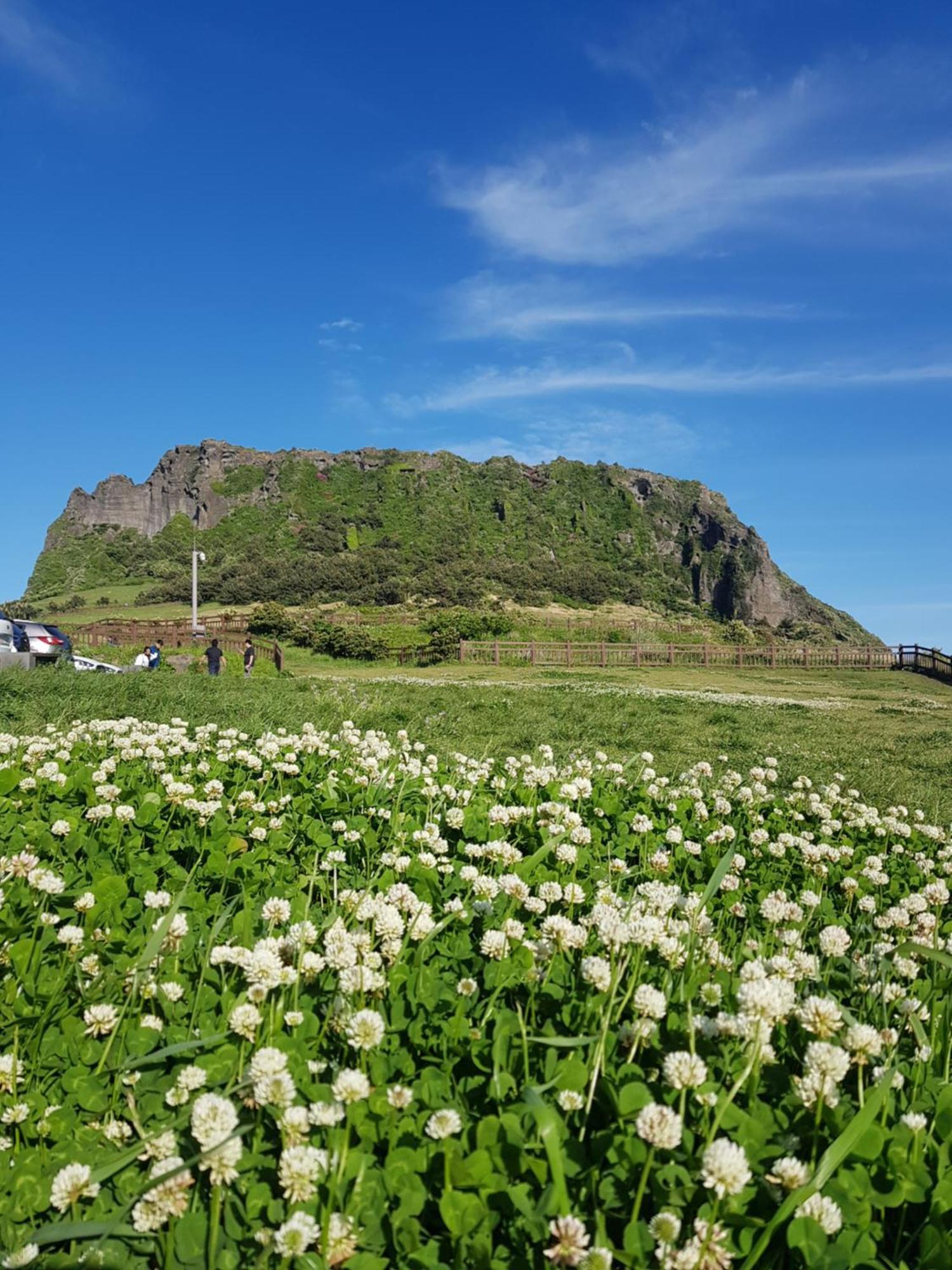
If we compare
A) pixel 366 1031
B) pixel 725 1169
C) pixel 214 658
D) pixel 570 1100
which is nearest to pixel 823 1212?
pixel 725 1169

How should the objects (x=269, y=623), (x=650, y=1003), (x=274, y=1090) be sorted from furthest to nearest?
(x=269, y=623)
(x=650, y=1003)
(x=274, y=1090)

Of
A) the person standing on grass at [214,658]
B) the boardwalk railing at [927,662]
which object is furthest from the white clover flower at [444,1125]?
the boardwalk railing at [927,662]

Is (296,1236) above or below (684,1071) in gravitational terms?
below

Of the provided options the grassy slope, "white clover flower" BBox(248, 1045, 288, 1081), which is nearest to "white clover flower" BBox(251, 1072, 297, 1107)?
"white clover flower" BBox(248, 1045, 288, 1081)

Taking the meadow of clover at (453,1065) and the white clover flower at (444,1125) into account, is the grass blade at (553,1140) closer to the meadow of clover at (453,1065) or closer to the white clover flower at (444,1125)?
the meadow of clover at (453,1065)

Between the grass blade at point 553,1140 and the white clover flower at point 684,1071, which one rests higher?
the white clover flower at point 684,1071

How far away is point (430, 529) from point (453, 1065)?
133 m

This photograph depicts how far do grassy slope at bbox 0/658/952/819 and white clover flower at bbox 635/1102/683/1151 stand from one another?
18.6 ft

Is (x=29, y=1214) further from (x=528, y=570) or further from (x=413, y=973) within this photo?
(x=528, y=570)

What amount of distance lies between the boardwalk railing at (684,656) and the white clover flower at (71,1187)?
40044 millimetres

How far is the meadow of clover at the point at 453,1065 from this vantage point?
158cm

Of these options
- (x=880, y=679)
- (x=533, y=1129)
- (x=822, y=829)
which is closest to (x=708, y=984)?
(x=533, y=1129)

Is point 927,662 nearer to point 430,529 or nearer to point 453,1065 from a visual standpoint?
point 453,1065

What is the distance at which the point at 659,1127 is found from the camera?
1546 mm
